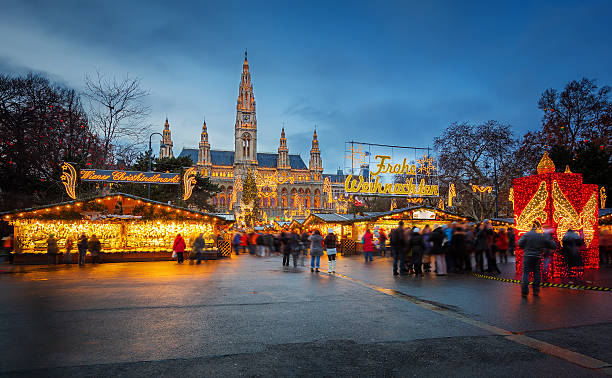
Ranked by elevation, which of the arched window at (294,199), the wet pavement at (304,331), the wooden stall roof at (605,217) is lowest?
the wet pavement at (304,331)

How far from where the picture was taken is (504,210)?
5344cm

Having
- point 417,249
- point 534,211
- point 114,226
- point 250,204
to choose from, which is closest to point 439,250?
point 417,249

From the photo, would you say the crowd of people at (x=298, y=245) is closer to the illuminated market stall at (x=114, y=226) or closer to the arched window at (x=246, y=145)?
the illuminated market stall at (x=114, y=226)

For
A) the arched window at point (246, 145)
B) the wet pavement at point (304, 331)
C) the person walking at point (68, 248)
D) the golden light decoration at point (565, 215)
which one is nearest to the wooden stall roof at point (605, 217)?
the golden light decoration at point (565, 215)

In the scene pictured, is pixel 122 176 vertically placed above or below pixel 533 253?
above

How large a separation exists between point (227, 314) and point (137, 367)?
9.58 feet

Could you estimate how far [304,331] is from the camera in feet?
20.0

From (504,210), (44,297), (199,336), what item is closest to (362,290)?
(199,336)

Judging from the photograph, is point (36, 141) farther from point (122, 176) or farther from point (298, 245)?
point (298, 245)

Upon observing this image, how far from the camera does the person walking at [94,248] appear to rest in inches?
770

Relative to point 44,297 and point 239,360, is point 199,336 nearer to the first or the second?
point 239,360

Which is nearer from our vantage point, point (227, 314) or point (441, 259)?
point (227, 314)

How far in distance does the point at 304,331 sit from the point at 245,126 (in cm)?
10118

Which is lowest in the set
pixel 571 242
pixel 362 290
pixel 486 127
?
pixel 362 290
